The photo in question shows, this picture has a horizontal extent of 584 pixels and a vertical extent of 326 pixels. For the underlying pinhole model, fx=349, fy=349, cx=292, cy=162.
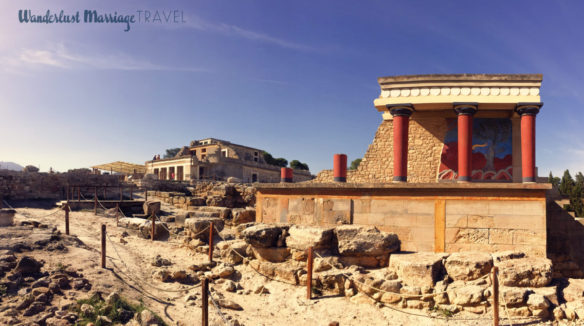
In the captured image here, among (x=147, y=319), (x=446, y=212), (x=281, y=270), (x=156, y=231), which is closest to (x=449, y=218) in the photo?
(x=446, y=212)

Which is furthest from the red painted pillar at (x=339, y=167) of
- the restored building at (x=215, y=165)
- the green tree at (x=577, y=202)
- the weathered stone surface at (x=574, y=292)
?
the green tree at (x=577, y=202)

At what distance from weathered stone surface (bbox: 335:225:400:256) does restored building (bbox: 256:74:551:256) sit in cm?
60

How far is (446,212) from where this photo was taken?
24.5 ft

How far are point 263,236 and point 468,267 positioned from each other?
4.11 metres

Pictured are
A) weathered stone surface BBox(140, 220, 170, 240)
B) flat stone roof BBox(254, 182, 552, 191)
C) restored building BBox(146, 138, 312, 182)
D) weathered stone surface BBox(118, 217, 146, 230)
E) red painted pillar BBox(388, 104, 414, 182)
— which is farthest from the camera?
restored building BBox(146, 138, 312, 182)

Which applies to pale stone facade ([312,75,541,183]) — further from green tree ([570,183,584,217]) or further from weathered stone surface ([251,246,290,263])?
green tree ([570,183,584,217])

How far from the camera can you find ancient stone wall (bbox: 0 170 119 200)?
58.2 feet

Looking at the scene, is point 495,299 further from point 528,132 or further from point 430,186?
point 528,132

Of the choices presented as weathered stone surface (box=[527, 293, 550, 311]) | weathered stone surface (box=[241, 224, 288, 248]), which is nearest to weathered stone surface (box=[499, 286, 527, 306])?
weathered stone surface (box=[527, 293, 550, 311])

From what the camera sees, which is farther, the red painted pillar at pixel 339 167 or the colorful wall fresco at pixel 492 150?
the colorful wall fresco at pixel 492 150

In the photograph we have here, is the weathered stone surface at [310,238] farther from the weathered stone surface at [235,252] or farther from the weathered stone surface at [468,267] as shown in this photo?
the weathered stone surface at [468,267]

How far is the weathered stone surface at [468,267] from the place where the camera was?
622 cm

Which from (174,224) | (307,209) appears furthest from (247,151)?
(307,209)

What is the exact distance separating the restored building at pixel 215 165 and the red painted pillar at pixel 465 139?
69.6 ft
